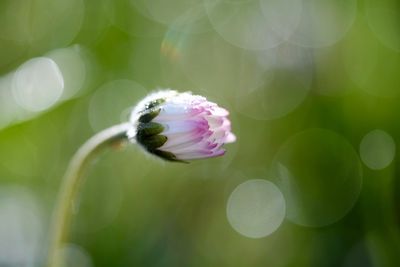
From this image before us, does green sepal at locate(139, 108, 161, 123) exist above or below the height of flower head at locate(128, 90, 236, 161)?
above

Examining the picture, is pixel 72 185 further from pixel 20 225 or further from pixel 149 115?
pixel 20 225

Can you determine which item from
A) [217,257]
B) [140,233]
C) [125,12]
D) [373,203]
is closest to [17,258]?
[140,233]

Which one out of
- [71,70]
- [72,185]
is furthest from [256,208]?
[72,185]

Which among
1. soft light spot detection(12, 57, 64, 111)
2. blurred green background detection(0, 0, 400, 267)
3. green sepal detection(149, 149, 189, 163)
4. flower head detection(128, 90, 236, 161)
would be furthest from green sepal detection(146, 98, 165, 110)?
soft light spot detection(12, 57, 64, 111)

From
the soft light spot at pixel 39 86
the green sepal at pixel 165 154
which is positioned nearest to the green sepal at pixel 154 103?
the green sepal at pixel 165 154

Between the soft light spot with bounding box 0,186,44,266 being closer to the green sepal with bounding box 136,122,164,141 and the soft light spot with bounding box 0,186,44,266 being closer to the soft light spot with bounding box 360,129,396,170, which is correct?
the green sepal with bounding box 136,122,164,141
